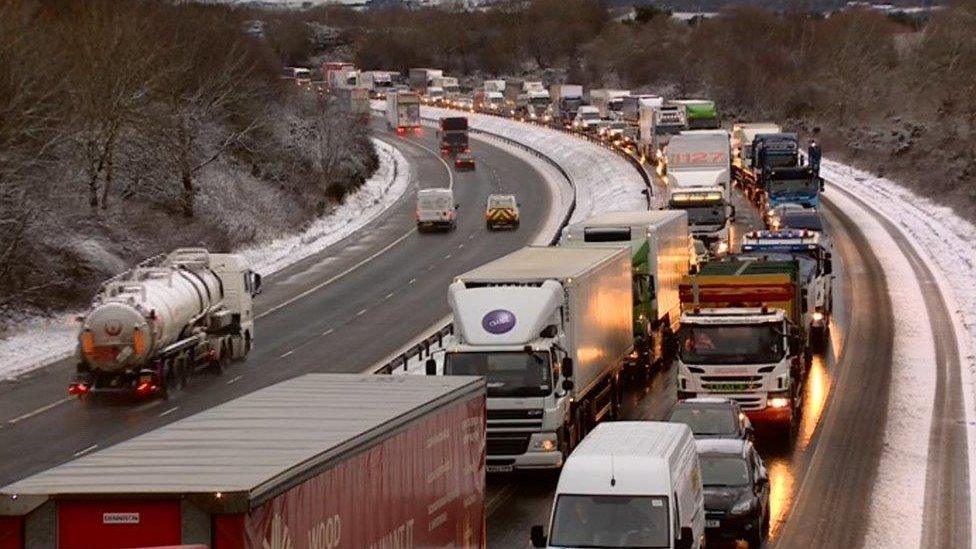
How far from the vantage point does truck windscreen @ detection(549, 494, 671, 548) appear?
64.9 ft

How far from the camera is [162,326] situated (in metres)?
40.0

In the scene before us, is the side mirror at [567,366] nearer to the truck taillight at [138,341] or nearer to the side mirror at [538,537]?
the side mirror at [538,537]

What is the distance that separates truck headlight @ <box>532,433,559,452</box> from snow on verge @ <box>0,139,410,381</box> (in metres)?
19.9

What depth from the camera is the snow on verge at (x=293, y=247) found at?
47.4m

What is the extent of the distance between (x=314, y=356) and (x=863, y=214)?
42.6 meters

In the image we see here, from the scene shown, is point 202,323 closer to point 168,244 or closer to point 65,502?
point 168,244

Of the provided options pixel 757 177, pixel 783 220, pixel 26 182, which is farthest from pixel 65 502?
pixel 757 177

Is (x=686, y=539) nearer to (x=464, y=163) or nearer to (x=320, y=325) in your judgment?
(x=320, y=325)

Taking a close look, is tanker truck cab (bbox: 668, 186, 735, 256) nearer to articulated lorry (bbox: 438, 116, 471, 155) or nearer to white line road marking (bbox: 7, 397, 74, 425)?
white line road marking (bbox: 7, 397, 74, 425)

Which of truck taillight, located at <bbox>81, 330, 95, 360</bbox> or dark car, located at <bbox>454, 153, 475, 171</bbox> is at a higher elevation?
truck taillight, located at <bbox>81, 330, 95, 360</bbox>

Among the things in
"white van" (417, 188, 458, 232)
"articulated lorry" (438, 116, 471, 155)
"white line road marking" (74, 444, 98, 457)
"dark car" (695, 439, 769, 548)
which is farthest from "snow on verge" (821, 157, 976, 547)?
"articulated lorry" (438, 116, 471, 155)

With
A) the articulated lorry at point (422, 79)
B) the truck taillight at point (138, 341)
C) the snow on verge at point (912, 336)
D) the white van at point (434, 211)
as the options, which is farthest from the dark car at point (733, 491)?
the articulated lorry at point (422, 79)

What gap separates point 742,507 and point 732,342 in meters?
8.49

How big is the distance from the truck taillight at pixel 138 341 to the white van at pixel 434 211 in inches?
1673
